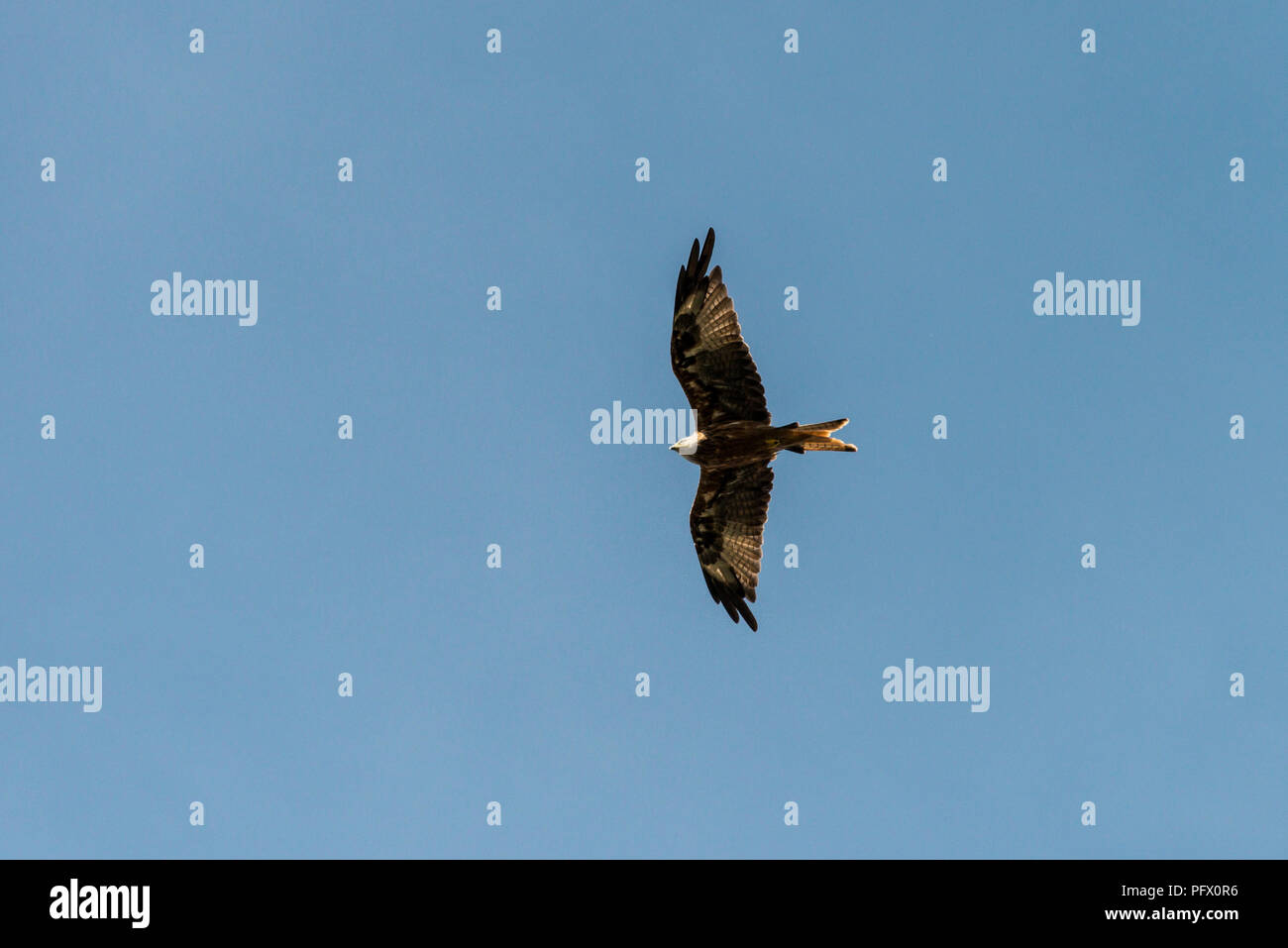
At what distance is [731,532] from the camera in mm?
16094

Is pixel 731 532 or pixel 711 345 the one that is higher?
pixel 711 345

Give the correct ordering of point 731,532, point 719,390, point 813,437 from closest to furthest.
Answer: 1. point 813,437
2. point 719,390
3. point 731,532

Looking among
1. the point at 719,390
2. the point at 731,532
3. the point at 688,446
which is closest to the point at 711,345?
the point at 719,390

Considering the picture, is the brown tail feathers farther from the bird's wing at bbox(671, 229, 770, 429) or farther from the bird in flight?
the bird's wing at bbox(671, 229, 770, 429)

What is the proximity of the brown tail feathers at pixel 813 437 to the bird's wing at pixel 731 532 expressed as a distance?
1.36 meters

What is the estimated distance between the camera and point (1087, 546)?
818 inches

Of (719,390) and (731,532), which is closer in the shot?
(719,390)

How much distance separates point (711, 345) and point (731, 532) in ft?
9.76

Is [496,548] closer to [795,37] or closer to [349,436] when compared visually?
[349,436]

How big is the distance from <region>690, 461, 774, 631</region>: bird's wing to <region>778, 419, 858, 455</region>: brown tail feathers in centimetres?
136

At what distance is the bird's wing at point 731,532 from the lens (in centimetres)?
1581

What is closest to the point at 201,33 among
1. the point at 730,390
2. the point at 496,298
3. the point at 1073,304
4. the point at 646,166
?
the point at 496,298

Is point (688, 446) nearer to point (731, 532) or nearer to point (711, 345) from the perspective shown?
point (711, 345)
